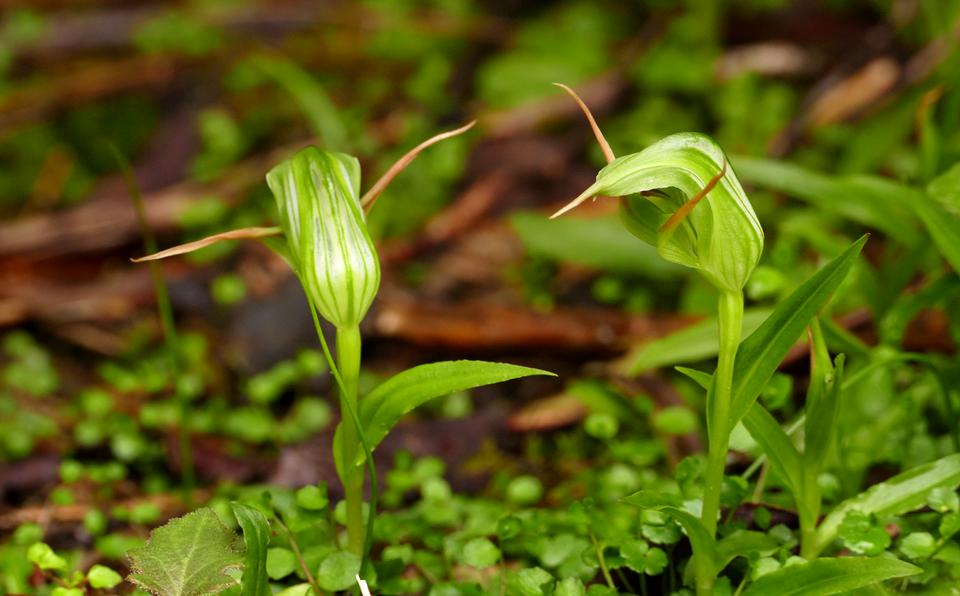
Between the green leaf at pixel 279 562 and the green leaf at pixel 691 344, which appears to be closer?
the green leaf at pixel 279 562

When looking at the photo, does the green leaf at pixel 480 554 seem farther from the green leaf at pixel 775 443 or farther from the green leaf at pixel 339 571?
the green leaf at pixel 775 443

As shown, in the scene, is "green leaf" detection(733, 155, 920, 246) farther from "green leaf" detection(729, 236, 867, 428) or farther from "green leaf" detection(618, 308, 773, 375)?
"green leaf" detection(729, 236, 867, 428)

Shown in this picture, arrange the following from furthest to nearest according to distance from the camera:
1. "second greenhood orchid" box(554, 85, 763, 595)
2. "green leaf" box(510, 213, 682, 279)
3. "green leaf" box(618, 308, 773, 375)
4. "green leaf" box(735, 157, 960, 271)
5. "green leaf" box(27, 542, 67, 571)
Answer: "green leaf" box(510, 213, 682, 279)
"green leaf" box(618, 308, 773, 375)
"green leaf" box(735, 157, 960, 271)
"green leaf" box(27, 542, 67, 571)
"second greenhood orchid" box(554, 85, 763, 595)

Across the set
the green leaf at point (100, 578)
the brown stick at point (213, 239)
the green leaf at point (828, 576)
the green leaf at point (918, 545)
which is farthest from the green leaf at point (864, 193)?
the green leaf at point (100, 578)

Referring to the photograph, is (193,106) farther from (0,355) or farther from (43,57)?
(0,355)

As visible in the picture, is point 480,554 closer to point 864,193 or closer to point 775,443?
point 775,443

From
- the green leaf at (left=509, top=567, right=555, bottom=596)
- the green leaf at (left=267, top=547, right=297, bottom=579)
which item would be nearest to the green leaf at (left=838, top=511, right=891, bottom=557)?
the green leaf at (left=509, top=567, right=555, bottom=596)

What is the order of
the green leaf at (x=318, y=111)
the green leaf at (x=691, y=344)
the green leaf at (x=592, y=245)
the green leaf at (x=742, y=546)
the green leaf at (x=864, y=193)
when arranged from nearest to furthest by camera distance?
the green leaf at (x=742, y=546), the green leaf at (x=864, y=193), the green leaf at (x=691, y=344), the green leaf at (x=592, y=245), the green leaf at (x=318, y=111)
